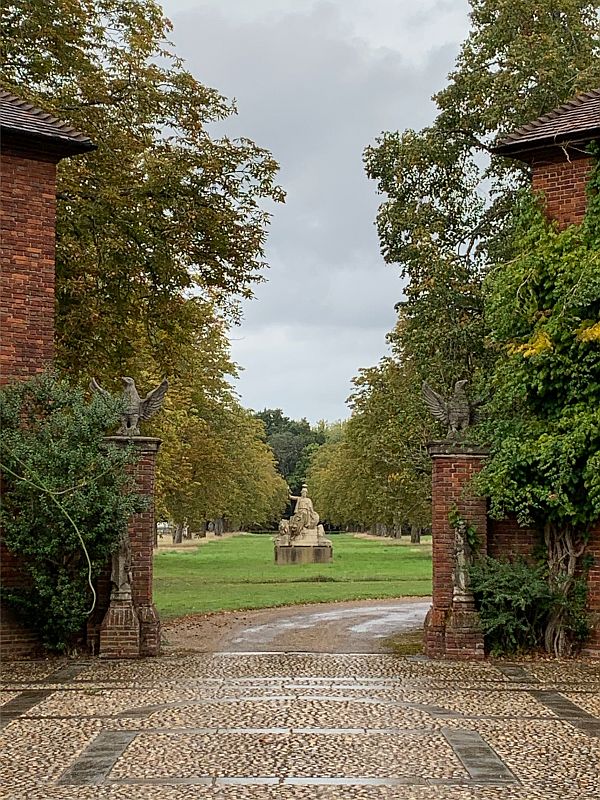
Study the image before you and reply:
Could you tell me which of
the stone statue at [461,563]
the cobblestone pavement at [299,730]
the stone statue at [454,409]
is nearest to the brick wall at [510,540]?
the stone statue at [461,563]

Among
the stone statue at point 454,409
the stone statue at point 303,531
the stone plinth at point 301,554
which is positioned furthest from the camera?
the stone statue at point 303,531

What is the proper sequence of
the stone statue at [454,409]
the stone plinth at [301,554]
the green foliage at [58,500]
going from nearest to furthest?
the green foliage at [58,500]
the stone statue at [454,409]
the stone plinth at [301,554]

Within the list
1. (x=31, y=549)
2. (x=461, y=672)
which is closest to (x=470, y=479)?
(x=461, y=672)

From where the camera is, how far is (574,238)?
1363cm

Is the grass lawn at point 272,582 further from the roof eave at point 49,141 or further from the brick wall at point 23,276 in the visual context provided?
the roof eave at point 49,141

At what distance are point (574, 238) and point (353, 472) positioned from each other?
111 feet

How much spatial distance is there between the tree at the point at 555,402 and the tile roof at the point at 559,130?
24.0 inches

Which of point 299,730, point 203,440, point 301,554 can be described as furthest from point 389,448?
point 299,730

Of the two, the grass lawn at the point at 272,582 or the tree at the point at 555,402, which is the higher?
the tree at the point at 555,402

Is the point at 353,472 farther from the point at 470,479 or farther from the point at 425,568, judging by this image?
the point at 470,479

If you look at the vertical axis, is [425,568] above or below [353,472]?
below

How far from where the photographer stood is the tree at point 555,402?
13086mm

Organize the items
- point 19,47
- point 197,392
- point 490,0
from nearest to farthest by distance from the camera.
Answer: point 19,47, point 490,0, point 197,392

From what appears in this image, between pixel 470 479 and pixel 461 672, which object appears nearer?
pixel 461 672
